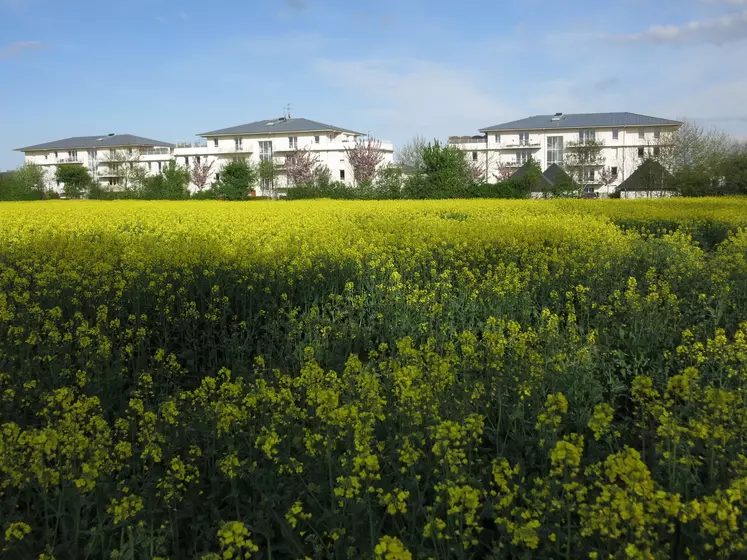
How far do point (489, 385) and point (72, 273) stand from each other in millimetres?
5168

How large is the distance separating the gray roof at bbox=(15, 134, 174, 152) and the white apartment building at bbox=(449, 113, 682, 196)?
51.5 metres

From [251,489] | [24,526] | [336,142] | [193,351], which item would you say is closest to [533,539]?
[251,489]

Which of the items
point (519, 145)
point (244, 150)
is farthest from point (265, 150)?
point (519, 145)

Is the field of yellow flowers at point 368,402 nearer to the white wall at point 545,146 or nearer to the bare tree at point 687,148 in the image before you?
the bare tree at point 687,148

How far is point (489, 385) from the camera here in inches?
197

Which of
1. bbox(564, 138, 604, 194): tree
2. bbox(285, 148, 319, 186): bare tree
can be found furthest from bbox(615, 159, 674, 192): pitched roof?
bbox(285, 148, 319, 186): bare tree

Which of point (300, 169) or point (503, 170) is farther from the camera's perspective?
point (503, 170)

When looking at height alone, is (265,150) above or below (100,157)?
below

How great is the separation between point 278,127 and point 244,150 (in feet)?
18.9

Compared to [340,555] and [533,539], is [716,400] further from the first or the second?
[340,555]

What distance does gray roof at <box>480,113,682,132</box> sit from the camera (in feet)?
281

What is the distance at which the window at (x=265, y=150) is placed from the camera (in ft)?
295

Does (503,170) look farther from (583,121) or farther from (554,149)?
(583,121)

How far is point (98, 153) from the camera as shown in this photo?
103 metres
